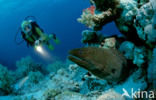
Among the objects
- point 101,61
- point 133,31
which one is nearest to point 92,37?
point 133,31

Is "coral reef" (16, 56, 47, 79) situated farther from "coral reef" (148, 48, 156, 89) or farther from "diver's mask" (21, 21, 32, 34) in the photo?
"coral reef" (148, 48, 156, 89)

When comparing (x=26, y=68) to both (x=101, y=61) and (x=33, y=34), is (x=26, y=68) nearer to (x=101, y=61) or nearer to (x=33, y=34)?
(x=33, y=34)

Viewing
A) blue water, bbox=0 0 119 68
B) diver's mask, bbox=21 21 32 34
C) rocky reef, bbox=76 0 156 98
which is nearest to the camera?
rocky reef, bbox=76 0 156 98

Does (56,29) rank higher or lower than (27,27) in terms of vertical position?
higher

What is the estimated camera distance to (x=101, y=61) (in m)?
2.97

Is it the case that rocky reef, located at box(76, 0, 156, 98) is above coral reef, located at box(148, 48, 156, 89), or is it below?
above

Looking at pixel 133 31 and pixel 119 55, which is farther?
pixel 133 31

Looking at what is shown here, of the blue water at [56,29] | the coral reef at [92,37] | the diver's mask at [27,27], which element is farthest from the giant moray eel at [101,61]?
the blue water at [56,29]

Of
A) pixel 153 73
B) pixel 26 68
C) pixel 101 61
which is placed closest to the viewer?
pixel 153 73

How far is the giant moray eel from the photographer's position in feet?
9.31

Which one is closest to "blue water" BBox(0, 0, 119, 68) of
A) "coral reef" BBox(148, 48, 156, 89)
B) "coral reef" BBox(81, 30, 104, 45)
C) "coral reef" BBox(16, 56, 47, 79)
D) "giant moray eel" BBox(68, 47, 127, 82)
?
"coral reef" BBox(16, 56, 47, 79)

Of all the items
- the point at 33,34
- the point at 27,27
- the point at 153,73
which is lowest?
the point at 153,73

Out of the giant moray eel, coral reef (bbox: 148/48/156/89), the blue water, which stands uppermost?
the blue water

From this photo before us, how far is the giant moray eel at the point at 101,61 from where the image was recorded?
9.31ft
